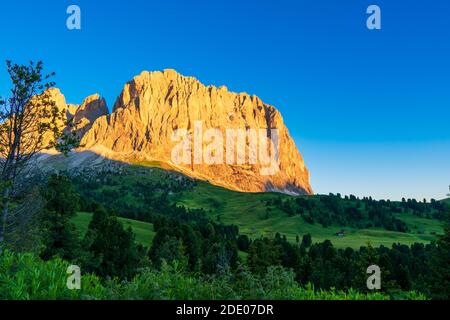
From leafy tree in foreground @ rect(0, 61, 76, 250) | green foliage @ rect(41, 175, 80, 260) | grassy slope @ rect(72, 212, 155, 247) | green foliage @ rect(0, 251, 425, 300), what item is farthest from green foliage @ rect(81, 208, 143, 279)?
grassy slope @ rect(72, 212, 155, 247)

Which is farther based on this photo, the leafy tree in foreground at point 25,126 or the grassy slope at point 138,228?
the grassy slope at point 138,228

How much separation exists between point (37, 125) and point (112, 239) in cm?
3848

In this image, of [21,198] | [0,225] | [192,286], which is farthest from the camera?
[21,198]

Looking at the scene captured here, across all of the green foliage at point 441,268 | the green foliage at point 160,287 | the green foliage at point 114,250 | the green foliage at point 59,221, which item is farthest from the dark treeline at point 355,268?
the green foliage at point 160,287

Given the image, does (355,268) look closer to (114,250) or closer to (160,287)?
(114,250)

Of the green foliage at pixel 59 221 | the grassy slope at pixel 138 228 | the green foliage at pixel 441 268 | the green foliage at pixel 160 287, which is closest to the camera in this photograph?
the green foliage at pixel 160 287

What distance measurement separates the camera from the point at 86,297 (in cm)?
957

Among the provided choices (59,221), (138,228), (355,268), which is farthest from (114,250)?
(138,228)

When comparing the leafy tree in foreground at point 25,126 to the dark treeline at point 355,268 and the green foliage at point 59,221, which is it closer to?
the green foliage at point 59,221

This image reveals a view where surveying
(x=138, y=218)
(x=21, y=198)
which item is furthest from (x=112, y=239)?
(x=138, y=218)

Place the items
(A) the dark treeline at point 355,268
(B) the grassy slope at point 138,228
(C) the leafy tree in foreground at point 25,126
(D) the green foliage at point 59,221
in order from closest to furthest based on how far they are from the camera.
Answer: (C) the leafy tree in foreground at point 25,126, (D) the green foliage at point 59,221, (A) the dark treeline at point 355,268, (B) the grassy slope at point 138,228

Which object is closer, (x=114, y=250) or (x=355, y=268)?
(x=114, y=250)

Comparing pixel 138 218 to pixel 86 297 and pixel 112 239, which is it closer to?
pixel 112 239
